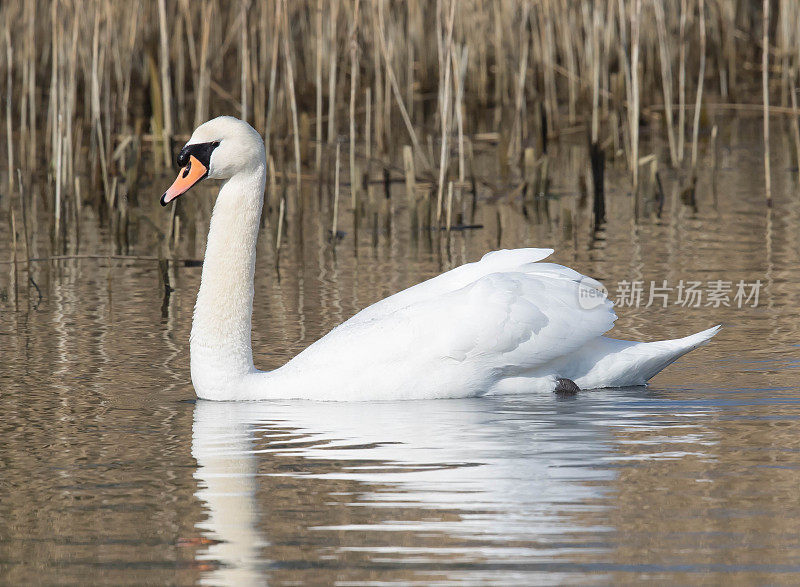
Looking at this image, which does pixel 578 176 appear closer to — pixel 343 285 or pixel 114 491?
pixel 343 285

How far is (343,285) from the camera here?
27.9 feet

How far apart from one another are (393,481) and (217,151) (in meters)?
2.10

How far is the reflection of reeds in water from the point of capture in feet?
35.3

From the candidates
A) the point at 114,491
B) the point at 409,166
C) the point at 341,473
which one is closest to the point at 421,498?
the point at 341,473

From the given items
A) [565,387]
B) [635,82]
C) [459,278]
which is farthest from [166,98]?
[565,387]

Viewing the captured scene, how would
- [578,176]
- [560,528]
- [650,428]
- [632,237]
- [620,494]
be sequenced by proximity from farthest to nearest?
[578,176]
[632,237]
[650,428]
[620,494]
[560,528]

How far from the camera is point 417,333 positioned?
587 centimetres

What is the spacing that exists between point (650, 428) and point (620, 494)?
1.02 m

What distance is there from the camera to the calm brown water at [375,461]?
3.74 m

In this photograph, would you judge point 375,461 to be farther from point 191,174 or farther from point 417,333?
point 191,174

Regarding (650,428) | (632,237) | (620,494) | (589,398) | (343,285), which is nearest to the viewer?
(620,494)

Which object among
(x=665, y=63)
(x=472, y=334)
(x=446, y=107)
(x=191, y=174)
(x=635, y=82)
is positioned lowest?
(x=472, y=334)

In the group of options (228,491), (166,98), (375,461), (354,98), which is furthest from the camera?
(166,98)

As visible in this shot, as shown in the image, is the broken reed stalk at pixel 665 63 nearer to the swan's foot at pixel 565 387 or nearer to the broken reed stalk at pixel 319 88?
the broken reed stalk at pixel 319 88
